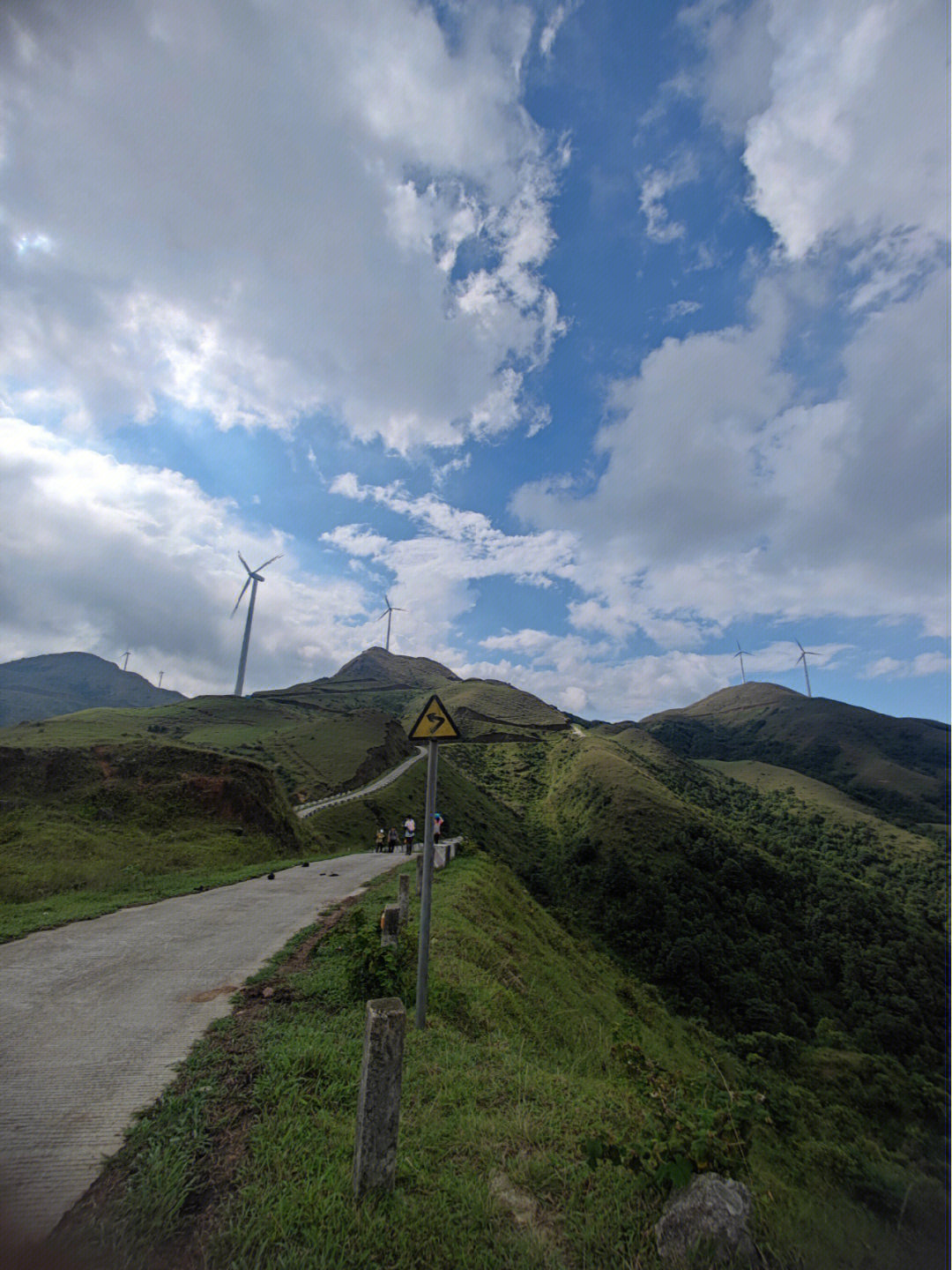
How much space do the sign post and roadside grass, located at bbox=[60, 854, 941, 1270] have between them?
0.50 metres

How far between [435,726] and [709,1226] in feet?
15.6

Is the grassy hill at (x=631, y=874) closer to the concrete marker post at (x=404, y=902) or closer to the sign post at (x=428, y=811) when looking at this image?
the sign post at (x=428, y=811)

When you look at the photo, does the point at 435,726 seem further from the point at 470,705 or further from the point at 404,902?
the point at 470,705

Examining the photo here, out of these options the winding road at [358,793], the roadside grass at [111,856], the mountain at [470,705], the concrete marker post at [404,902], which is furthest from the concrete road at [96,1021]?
the mountain at [470,705]

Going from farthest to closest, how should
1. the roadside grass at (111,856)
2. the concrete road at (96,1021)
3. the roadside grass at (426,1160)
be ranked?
the roadside grass at (111,856) → the concrete road at (96,1021) → the roadside grass at (426,1160)

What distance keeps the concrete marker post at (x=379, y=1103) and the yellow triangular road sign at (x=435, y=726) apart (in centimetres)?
313

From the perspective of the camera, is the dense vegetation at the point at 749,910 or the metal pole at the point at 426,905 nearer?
the metal pole at the point at 426,905

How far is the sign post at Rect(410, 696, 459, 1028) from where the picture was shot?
21.4 feet

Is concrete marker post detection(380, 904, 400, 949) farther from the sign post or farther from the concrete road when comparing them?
the concrete road

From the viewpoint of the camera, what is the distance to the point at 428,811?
6824mm

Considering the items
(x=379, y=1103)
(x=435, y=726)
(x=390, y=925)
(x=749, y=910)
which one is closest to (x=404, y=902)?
(x=390, y=925)

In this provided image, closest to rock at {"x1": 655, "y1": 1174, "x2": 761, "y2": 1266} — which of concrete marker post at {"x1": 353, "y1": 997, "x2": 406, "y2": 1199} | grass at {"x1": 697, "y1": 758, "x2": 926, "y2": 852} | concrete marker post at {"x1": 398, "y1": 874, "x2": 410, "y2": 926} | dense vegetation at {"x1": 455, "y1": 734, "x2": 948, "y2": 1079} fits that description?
concrete marker post at {"x1": 353, "y1": 997, "x2": 406, "y2": 1199}

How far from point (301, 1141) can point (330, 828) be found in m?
41.3

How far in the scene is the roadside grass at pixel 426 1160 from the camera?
3.47m
